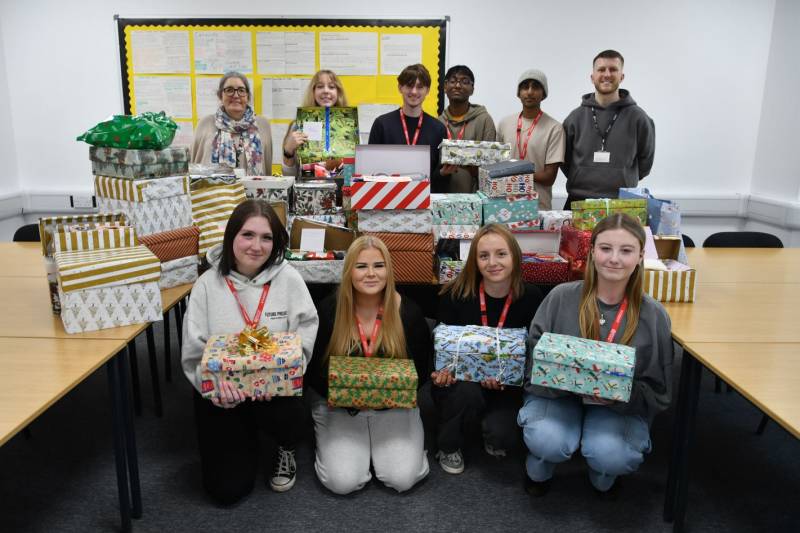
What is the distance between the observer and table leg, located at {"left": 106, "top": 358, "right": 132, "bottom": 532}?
210 centimetres

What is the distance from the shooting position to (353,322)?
254 cm

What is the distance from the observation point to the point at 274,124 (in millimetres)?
4949

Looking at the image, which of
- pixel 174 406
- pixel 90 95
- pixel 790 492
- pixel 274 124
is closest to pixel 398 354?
pixel 174 406

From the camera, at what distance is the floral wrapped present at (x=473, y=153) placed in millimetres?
3355

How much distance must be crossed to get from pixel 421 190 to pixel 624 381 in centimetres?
128

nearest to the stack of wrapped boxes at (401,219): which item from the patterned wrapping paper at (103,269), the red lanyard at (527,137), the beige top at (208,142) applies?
the patterned wrapping paper at (103,269)

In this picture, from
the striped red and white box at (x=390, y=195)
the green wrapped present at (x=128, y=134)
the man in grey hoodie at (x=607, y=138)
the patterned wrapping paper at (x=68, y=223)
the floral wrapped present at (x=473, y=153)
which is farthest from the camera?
the man in grey hoodie at (x=607, y=138)

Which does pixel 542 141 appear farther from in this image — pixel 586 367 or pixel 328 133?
pixel 586 367

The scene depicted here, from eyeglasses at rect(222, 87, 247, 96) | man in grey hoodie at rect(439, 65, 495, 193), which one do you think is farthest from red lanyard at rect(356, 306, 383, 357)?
eyeglasses at rect(222, 87, 247, 96)

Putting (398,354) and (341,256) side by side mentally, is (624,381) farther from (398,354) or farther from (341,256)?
(341,256)

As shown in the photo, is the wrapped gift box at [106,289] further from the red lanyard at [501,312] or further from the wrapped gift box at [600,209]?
the wrapped gift box at [600,209]

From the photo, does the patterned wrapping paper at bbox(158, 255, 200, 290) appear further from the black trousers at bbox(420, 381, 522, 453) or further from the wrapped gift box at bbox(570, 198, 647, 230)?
the wrapped gift box at bbox(570, 198, 647, 230)

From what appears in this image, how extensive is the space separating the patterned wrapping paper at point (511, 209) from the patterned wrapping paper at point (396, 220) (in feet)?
1.04

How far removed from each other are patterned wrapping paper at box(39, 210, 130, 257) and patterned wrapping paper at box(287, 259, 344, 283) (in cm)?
77
